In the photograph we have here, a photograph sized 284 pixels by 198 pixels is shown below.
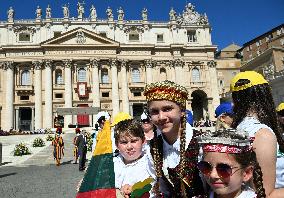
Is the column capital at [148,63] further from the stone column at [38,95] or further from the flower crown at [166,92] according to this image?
the flower crown at [166,92]

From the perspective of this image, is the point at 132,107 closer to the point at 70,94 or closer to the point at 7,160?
the point at 70,94

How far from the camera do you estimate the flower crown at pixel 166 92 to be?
2.76m

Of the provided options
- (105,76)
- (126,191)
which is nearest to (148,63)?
(105,76)

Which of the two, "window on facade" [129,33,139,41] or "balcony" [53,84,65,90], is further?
"window on facade" [129,33,139,41]

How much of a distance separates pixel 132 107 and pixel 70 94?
9.81m

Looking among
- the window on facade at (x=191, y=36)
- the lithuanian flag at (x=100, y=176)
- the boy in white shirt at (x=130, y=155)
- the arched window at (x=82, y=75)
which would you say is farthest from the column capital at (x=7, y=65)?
the lithuanian flag at (x=100, y=176)

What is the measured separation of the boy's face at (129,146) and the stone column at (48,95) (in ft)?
151

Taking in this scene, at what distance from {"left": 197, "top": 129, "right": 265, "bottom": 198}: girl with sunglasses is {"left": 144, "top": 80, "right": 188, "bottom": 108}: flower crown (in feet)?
2.19

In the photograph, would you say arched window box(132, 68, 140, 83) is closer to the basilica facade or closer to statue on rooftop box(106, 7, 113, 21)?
the basilica facade

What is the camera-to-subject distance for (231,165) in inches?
82.5

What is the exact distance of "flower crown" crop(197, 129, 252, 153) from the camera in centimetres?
211

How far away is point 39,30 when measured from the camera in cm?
5106

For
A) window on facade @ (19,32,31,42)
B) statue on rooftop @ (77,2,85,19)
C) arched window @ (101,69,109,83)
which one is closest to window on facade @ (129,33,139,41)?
arched window @ (101,69,109,83)

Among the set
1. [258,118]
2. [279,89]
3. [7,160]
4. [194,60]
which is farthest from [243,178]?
[194,60]
